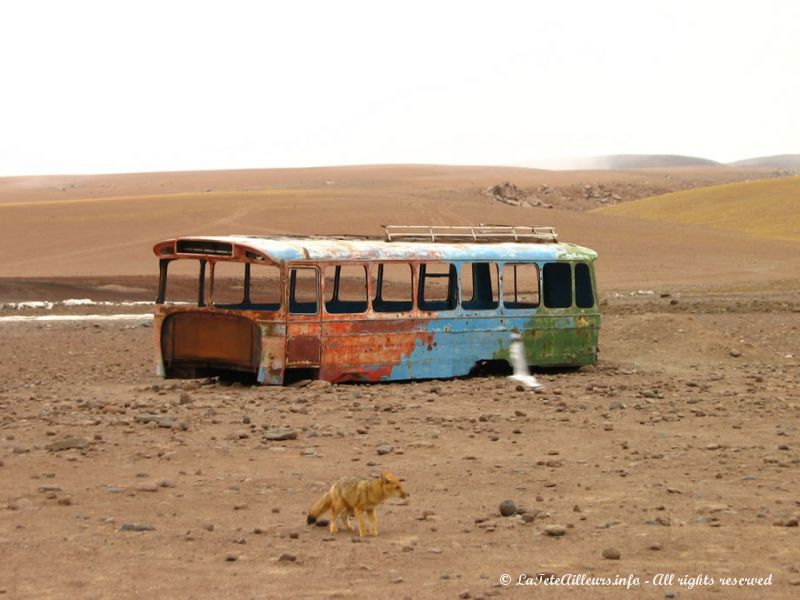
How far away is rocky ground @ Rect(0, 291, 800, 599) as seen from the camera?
790 centimetres

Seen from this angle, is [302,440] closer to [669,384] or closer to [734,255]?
[669,384]

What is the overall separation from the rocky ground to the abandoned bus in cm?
36

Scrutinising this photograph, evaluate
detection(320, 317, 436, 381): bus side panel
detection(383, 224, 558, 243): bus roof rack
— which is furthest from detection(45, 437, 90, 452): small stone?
detection(383, 224, 558, 243): bus roof rack

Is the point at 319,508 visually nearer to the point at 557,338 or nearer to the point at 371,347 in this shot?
the point at 371,347

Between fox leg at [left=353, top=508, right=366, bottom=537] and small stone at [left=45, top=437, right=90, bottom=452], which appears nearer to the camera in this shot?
fox leg at [left=353, top=508, right=366, bottom=537]

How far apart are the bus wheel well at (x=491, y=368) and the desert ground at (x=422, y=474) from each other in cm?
25

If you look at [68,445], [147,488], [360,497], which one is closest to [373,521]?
[360,497]

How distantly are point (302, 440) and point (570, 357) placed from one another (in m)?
7.16

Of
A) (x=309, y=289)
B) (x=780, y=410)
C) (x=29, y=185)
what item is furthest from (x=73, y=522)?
(x=29, y=185)

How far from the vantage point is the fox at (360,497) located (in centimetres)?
879

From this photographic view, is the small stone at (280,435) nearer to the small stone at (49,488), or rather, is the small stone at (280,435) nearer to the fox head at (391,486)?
the small stone at (49,488)

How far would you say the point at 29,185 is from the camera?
14488cm

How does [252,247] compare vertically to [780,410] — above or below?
above

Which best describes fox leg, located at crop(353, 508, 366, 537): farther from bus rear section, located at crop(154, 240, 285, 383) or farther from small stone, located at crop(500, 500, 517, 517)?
bus rear section, located at crop(154, 240, 285, 383)
